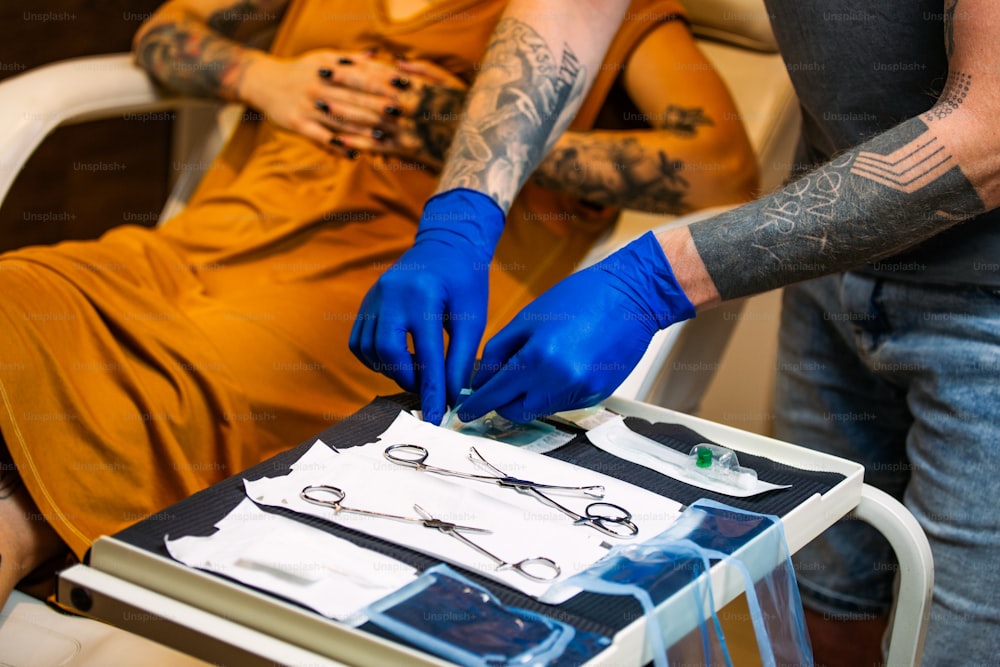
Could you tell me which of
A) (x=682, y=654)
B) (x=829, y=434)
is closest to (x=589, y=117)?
(x=829, y=434)

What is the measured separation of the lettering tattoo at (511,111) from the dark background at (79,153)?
1.25 meters

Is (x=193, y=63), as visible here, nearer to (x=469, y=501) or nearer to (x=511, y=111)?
(x=511, y=111)

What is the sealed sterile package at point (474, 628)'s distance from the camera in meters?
0.54

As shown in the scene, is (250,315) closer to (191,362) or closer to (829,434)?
(191,362)

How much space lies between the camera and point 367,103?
1.44 m

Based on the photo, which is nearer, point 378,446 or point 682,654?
point 682,654

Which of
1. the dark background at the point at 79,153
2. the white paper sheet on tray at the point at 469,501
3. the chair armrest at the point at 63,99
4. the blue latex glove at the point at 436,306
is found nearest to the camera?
the white paper sheet on tray at the point at 469,501

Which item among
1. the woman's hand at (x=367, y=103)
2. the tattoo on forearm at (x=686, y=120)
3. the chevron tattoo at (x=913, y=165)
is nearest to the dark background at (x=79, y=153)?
the woman's hand at (x=367, y=103)

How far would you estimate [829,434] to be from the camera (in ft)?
4.01

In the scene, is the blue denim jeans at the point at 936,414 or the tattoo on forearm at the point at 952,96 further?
the blue denim jeans at the point at 936,414

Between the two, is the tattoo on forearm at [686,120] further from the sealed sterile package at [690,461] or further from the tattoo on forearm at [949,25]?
the sealed sterile package at [690,461]

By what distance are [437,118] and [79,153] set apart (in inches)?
44.4

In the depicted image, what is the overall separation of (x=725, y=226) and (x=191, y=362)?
0.59 metres

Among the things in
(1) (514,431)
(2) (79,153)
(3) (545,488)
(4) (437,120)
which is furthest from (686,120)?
(2) (79,153)
